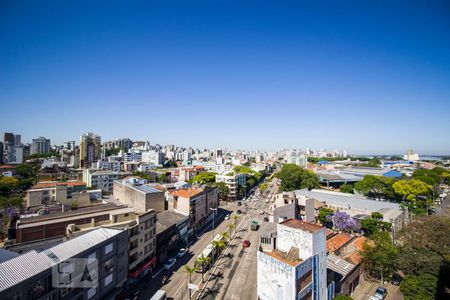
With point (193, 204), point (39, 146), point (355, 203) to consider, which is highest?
point (39, 146)

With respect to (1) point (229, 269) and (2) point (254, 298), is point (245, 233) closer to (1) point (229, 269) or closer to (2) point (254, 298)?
(1) point (229, 269)

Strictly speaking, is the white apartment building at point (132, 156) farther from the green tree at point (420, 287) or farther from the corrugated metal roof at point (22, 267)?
the green tree at point (420, 287)

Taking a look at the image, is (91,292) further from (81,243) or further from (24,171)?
(24,171)

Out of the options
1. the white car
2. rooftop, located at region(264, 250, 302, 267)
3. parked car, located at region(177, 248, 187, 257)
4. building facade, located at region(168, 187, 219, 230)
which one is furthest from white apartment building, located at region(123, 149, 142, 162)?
rooftop, located at region(264, 250, 302, 267)

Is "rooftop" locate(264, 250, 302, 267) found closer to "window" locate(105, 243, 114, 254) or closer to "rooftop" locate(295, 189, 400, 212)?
"window" locate(105, 243, 114, 254)

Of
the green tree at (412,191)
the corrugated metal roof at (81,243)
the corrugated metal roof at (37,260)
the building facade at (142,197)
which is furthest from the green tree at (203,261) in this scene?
the green tree at (412,191)

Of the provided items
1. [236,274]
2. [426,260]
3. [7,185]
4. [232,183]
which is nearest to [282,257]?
[236,274]

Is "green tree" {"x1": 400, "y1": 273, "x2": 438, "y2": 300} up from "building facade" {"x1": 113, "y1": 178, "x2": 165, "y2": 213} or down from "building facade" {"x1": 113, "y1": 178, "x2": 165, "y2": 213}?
down
